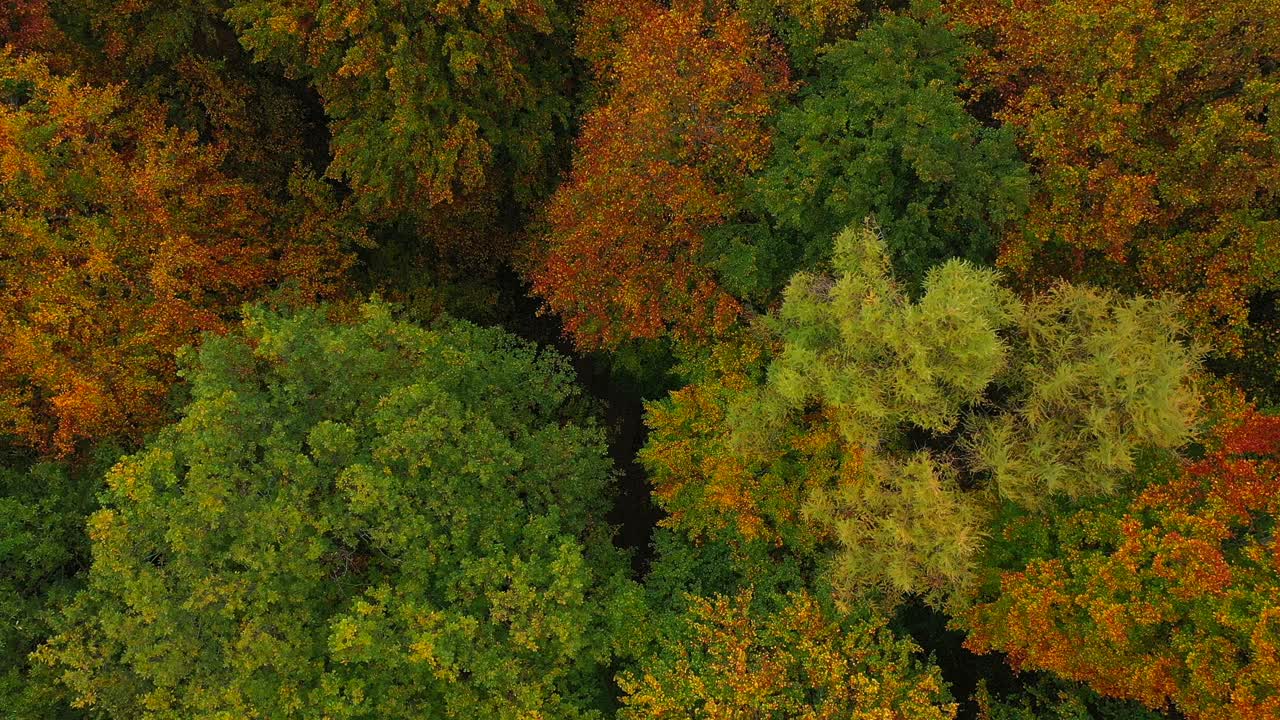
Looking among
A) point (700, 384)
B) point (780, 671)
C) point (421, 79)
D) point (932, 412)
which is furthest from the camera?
point (421, 79)

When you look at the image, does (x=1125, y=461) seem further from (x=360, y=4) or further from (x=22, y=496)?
(x=22, y=496)

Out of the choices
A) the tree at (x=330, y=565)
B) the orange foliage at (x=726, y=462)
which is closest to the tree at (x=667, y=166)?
the orange foliage at (x=726, y=462)

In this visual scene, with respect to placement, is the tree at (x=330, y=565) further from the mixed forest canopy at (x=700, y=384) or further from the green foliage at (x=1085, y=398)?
the green foliage at (x=1085, y=398)

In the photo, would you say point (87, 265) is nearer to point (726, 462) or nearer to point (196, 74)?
point (196, 74)

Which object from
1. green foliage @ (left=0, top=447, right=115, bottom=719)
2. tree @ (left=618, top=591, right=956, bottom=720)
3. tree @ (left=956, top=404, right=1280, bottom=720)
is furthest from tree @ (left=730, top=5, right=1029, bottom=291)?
green foliage @ (left=0, top=447, right=115, bottom=719)

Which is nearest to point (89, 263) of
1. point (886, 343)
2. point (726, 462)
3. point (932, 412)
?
point (726, 462)

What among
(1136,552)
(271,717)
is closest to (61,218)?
(271,717)

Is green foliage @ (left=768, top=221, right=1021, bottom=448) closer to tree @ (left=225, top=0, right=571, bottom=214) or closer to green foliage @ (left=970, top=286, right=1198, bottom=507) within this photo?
green foliage @ (left=970, top=286, right=1198, bottom=507)
